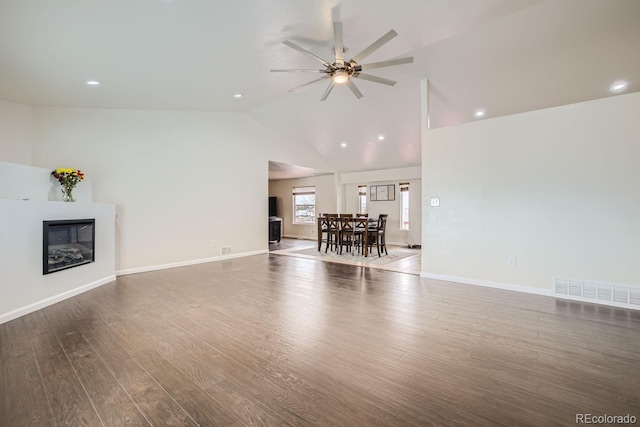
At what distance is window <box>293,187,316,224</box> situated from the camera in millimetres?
10188

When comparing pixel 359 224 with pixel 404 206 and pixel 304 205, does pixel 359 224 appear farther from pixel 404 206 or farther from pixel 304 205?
pixel 304 205

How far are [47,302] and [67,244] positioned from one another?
2.49ft

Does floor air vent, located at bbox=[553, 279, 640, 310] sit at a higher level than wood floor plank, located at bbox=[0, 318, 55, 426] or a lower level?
higher

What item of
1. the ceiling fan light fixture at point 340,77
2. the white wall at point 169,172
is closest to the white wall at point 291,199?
the white wall at point 169,172

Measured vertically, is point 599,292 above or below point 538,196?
below

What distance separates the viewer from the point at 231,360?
2.02m

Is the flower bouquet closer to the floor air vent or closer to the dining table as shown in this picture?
the dining table

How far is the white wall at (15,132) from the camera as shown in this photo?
3859mm

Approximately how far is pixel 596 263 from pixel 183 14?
16.7 ft

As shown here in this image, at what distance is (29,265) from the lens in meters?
3.03


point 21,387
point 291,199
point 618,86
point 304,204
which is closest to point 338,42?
point 21,387

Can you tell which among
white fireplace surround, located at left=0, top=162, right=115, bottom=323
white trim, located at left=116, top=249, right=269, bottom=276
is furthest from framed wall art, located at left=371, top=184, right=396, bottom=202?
white fireplace surround, located at left=0, top=162, right=115, bottom=323

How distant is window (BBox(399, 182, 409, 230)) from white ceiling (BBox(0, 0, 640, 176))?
3267 millimetres

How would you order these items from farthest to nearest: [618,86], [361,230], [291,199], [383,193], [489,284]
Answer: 1. [291,199]
2. [383,193]
3. [361,230]
4. [618,86]
5. [489,284]
